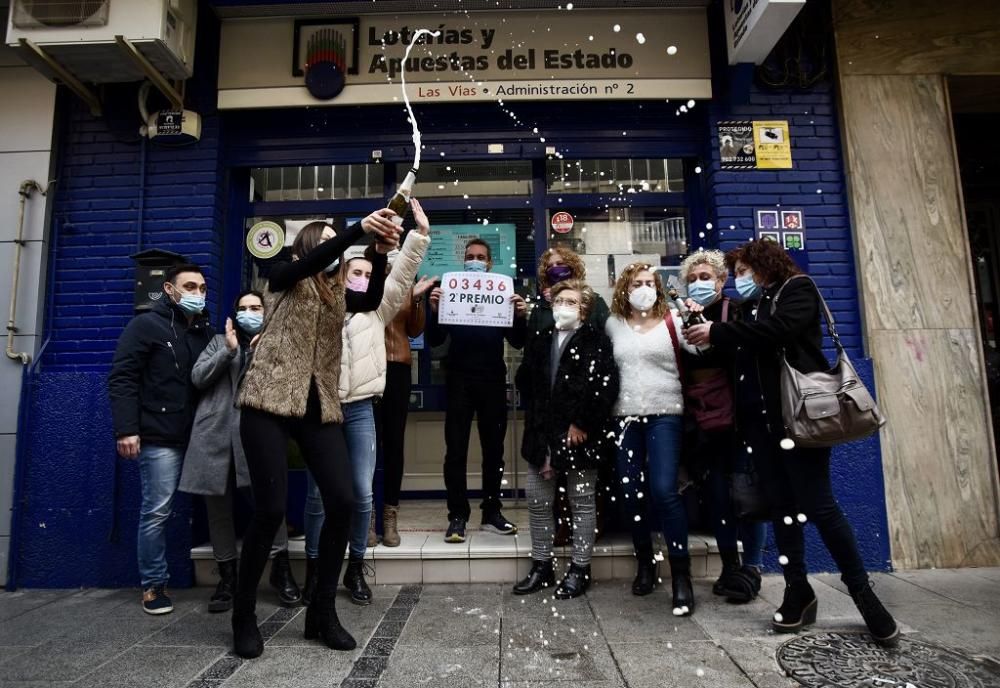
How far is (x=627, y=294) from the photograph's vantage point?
3.74 metres

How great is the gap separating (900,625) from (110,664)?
410 cm

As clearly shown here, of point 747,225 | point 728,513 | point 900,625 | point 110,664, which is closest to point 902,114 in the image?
point 747,225

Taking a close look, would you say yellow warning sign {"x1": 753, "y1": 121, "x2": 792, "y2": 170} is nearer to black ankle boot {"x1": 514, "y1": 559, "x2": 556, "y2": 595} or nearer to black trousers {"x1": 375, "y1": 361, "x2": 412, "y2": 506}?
black trousers {"x1": 375, "y1": 361, "x2": 412, "y2": 506}

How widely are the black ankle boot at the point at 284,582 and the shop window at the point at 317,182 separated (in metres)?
3.10

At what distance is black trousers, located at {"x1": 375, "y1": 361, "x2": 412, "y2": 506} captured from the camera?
4379 mm

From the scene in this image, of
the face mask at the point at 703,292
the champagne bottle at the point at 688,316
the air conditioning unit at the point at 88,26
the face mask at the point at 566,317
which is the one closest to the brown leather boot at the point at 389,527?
the face mask at the point at 566,317

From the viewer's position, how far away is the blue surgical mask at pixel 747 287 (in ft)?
11.2

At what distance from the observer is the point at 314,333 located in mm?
2932

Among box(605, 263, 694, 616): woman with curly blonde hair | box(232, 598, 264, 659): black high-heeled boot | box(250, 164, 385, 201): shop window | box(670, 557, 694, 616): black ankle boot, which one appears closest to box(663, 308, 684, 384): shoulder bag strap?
box(605, 263, 694, 616): woman with curly blonde hair

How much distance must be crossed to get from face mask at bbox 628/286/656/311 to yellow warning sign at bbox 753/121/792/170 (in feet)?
6.61

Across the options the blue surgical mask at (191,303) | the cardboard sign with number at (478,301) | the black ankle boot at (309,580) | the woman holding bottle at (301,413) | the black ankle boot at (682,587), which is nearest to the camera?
the woman holding bottle at (301,413)

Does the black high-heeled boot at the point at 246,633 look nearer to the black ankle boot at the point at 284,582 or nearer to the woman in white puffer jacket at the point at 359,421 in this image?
the woman in white puffer jacket at the point at 359,421

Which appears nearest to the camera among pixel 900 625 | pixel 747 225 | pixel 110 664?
pixel 110 664

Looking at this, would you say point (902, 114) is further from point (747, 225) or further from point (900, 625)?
point (900, 625)
